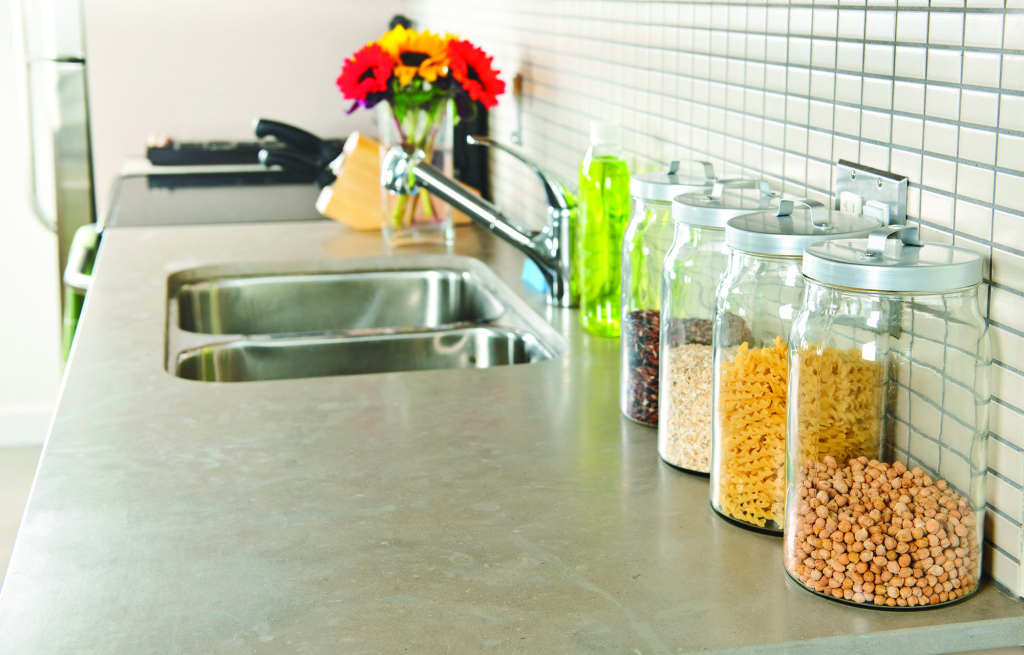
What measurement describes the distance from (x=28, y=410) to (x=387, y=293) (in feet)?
8.46

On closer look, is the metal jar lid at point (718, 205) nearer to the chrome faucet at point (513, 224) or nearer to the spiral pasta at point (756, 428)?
the spiral pasta at point (756, 428)

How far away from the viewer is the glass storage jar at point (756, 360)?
82 centimetres

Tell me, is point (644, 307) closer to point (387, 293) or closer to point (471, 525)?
point (471, 525)

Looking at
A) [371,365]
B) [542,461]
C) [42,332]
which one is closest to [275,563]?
[542,461]

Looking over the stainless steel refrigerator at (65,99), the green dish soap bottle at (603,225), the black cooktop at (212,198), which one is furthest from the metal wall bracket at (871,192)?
the stainless steel refrigerator at (65,99)

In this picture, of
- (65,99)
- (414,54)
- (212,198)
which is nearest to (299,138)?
(212,198)

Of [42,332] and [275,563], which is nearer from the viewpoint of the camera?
[275,563]

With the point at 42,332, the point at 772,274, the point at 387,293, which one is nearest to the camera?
the point at 772,274

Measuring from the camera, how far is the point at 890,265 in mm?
675

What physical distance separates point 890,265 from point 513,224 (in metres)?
1.07

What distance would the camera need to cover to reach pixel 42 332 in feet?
12.8

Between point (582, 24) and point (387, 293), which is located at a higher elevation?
point (582, 24)

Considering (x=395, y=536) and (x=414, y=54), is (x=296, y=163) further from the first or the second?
(x=395, y=536)

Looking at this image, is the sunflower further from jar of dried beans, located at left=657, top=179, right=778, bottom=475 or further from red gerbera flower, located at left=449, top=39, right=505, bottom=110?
jar of dried beans, located at left=657, top=179, right=778, bottom=475
